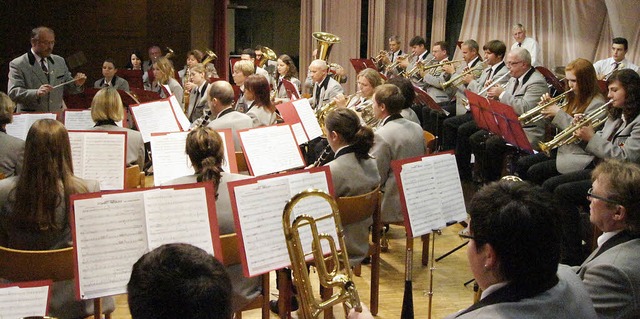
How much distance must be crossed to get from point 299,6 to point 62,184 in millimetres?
10892

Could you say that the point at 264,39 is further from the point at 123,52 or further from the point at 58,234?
the point at 58,234

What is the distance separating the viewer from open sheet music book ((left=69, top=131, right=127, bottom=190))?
163 inches

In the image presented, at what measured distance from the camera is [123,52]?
13.0 m

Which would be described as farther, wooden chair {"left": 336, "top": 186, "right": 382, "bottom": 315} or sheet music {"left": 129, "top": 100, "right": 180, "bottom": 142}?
sheet music {"left": 129, "top": 100, "right": 180, "bottom": 142}

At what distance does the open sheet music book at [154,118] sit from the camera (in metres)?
5.77

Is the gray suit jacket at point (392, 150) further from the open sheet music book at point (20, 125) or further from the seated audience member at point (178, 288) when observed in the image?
the seated audience member at point (178, 288)

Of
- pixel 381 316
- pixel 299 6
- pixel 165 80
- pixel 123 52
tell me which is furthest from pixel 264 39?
pixel 381 316

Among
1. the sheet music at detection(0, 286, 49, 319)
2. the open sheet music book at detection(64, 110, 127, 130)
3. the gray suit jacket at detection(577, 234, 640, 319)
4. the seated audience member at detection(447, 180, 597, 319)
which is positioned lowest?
the open sheet music book at detection(64, 110, 127, 130)

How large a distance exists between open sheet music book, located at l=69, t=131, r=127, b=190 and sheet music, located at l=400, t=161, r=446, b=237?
1874 millimetres

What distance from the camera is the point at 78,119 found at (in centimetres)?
559

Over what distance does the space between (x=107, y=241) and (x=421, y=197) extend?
1.48m

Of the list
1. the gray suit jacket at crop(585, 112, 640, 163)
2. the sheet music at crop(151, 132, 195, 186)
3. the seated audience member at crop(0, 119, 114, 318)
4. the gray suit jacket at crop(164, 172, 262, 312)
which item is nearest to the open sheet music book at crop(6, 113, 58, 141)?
the sheet music at crop(151, 132, 195, 186)

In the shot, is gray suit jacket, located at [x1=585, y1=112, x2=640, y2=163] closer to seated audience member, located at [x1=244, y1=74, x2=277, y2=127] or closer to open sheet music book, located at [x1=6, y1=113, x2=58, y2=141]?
seated audience member, located at [x1=244, y1=74, x2=277, y2=127]

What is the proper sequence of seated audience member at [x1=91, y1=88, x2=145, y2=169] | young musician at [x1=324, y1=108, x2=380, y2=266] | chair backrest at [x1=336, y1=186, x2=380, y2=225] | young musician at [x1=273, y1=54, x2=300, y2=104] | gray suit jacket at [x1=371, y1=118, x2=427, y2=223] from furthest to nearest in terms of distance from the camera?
young musician at [x1=273, y1=54, x2=300, y2=104] < seated audience member at [x1=91, y1=88, x2=145, y2=169] < gray suit jacket at [x1=371, y1=118, x2=427, y2=223] < young musician at [x1=324, y1=108, x2=380, y2=266] < chair backrest at [x1=336, y1=186, x2=380, y2=225]
